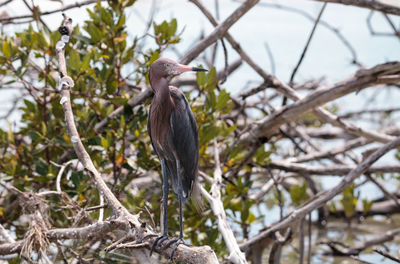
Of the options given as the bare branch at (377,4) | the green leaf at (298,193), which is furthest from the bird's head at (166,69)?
the green leaf at (298,193)

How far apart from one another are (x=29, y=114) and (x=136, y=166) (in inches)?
31.6

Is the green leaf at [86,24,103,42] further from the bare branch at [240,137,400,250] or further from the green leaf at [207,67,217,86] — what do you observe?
the bare branch at [240,137,400,250]

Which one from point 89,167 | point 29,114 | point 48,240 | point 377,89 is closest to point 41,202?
point 48,240

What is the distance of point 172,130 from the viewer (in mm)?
2488

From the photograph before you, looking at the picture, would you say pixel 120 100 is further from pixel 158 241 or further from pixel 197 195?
pixel 158 241

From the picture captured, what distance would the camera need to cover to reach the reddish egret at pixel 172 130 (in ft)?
7.78

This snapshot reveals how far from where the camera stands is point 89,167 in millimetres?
2316

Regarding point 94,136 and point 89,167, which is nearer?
point 89,167

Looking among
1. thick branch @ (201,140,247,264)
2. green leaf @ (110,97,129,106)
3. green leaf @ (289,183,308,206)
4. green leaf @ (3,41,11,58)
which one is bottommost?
green leaf @ (289,183,308,206)

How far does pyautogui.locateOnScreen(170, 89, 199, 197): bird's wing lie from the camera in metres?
2.50

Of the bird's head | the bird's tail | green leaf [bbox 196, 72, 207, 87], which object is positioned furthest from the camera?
green leaf [bbox 196, 72, 207, 87]

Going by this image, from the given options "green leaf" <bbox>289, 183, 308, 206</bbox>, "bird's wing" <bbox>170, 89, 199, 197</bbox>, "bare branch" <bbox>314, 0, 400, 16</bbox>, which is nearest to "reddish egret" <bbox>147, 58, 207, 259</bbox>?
"bird's wing" <bbox>170, 89, 199, 197</bbox>

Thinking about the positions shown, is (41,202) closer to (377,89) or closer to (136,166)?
(136,166)

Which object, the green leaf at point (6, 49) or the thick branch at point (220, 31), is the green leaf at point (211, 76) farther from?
the green leaf at point (6, 49)
